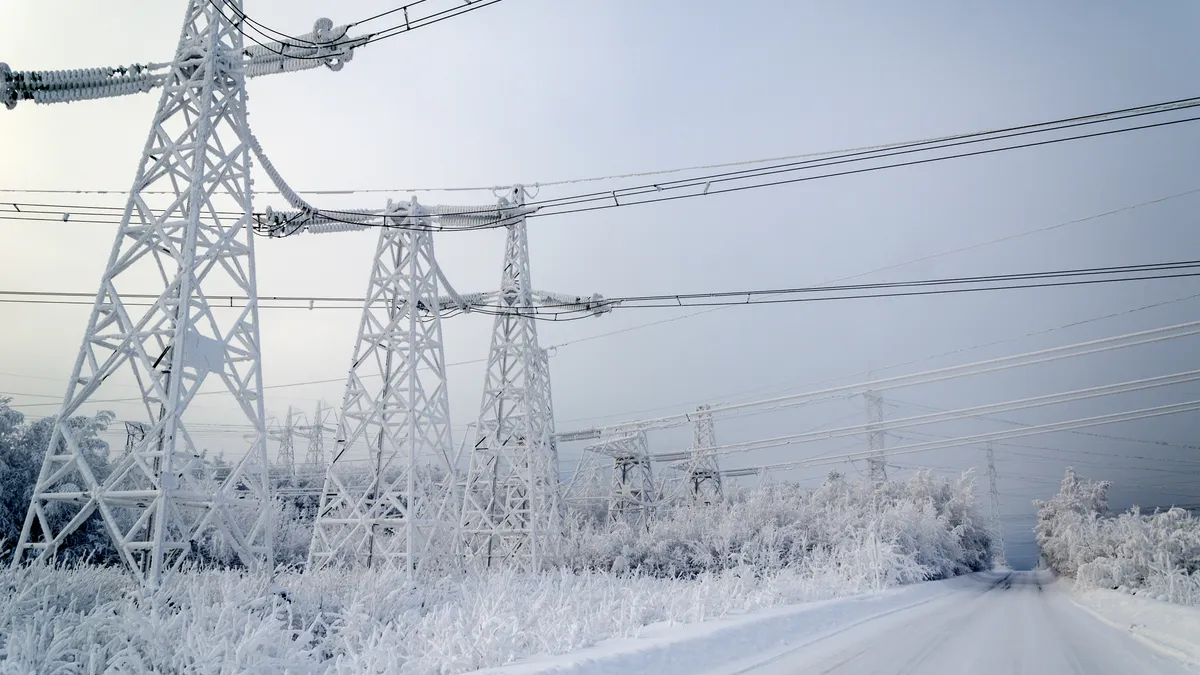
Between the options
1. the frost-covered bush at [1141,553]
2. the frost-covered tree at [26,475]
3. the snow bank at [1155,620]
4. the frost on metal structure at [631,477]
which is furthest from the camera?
the frost on metal structure at [631,477]

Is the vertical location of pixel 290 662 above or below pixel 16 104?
below

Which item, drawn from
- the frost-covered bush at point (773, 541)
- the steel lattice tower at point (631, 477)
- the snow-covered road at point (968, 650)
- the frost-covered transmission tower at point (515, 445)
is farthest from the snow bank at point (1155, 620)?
the steel lattice tower at point (631, 477)

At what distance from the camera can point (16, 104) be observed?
13.8 m

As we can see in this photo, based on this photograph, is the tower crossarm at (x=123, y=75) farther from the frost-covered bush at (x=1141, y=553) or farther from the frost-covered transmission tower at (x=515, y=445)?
the frost-covered bush at (x=1141, y=553)

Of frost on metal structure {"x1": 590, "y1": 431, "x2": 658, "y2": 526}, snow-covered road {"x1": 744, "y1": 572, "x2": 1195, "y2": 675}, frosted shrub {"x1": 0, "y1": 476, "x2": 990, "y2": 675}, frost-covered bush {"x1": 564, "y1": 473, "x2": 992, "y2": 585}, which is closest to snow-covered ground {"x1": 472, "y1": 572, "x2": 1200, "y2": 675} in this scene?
snow-covered road {"x1": 744, "y1": 572, "x2": 1195, "y2": 675}

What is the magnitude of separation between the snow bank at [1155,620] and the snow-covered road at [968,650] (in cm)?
43

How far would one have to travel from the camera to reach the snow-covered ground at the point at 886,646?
28.2ft

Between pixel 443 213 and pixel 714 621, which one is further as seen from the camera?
pixel 443 213

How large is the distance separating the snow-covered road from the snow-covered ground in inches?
0.8

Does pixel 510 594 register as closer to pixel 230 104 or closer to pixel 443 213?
pixel 230 104

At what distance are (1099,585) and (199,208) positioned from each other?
Answer: 3919 centimetres

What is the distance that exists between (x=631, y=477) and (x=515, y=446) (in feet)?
76.4

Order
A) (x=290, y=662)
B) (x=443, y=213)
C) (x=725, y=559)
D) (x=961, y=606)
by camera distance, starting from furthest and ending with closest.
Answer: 1. (x=725, y=559)
2. (x=443, y=213)
3. (x=961, y=606)
4. (x=290, y=662)

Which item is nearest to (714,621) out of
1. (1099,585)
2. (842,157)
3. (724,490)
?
(842,157)
